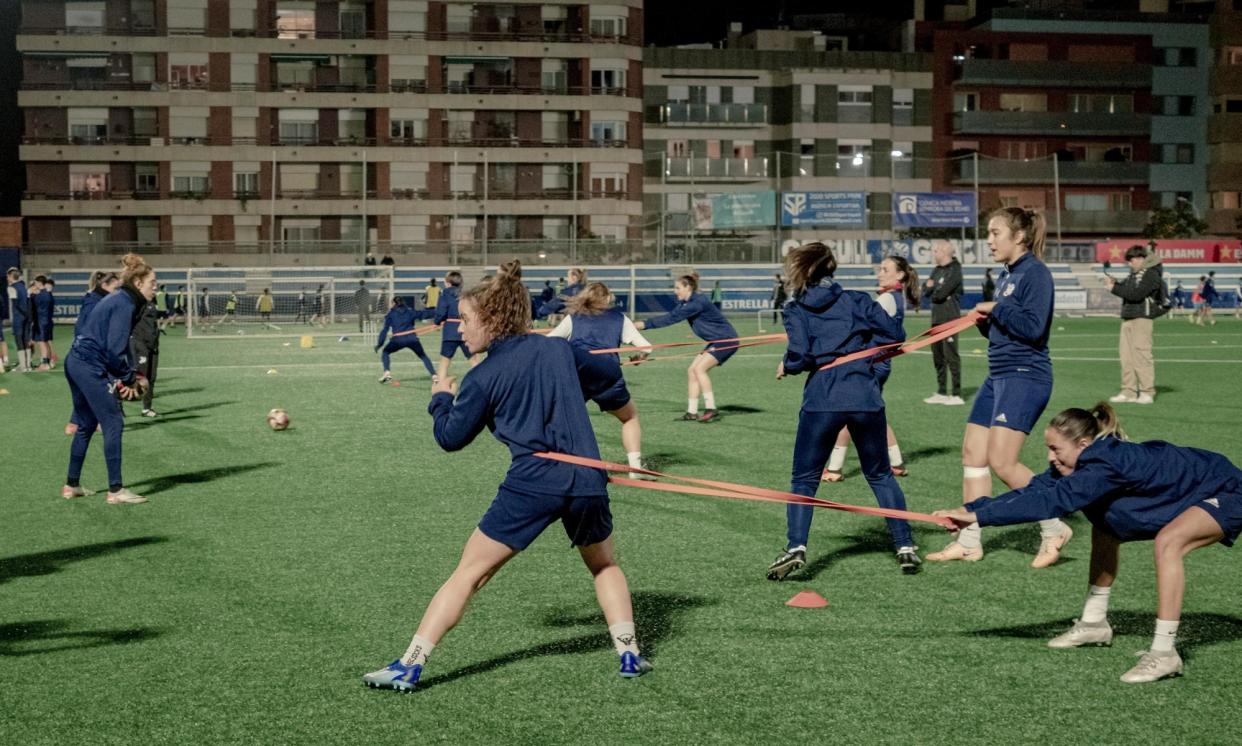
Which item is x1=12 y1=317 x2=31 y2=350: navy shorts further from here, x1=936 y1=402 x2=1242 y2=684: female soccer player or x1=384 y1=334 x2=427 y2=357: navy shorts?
x1=936 y1=402 x2=1242 y2=684: female soccer player

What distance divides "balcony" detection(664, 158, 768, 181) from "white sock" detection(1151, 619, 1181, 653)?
6774 cm

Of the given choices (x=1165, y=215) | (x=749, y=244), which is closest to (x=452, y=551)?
(x=749, y=244)

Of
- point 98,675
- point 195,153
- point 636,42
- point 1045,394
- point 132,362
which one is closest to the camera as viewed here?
point 98,675

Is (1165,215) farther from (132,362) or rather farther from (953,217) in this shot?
(132,362)

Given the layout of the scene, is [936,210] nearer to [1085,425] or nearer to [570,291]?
[570,291]

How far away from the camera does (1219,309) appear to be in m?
55.9

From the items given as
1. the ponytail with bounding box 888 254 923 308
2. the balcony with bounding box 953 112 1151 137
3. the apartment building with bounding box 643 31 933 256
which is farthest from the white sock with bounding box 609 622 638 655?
the balcony with bounding box 953 112 1151 137

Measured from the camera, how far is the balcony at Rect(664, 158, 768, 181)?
73.5 m

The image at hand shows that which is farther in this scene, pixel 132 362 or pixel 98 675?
pixel 132 362

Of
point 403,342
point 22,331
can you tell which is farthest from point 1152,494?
point 22,331

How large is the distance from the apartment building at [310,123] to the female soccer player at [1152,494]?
5930 cm

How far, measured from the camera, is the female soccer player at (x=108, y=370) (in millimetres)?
11172

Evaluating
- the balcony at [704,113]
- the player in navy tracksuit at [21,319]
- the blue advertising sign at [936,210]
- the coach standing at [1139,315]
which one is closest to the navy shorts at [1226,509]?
the coach standing at [1139,315]

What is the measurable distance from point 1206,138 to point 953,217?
27.9 meters
